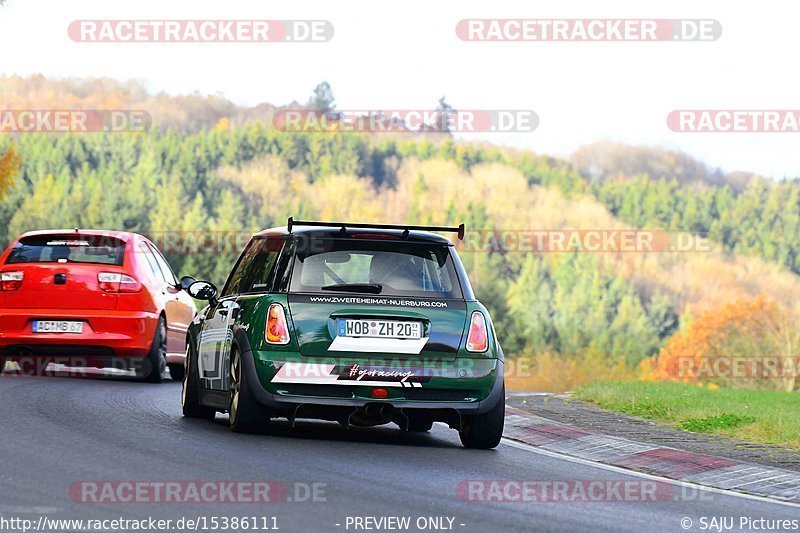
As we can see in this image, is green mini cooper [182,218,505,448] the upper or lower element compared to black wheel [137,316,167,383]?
→ upper

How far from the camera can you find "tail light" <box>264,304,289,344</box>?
36.0 feet

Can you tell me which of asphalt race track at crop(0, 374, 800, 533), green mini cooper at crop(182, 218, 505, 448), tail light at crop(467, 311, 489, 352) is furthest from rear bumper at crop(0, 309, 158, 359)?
tail light at crop(467, 311, 489, 352)

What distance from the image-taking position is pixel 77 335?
1748 cm

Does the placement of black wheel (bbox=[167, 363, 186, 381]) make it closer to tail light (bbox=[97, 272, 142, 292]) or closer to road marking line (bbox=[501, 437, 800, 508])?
tail light (bbox=[97, 272, 142, 292])

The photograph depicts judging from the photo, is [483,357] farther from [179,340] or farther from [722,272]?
[722,272]

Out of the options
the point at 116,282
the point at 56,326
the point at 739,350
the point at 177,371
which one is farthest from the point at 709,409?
the point at 739,350

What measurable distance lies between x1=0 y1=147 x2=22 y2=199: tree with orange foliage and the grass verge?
85.2ft

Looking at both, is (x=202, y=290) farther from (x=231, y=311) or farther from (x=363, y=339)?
(x=363, y=339)

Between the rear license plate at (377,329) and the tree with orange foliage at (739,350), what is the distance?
65865mm

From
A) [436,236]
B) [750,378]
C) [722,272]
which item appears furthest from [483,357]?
[722,272]

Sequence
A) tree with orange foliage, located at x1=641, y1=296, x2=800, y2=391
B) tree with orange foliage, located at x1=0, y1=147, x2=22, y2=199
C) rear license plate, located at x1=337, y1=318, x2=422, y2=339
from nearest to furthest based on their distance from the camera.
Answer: rear license plate, located at x1=337, y1=318, x2=422, y2=339
tree with orange foliage, located at x1=0, y1=147, x2=22, y2=199
tree with orange foliage, located at x1=641, y1=296, x2=800, y2=391

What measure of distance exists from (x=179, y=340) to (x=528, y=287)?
15516 cm

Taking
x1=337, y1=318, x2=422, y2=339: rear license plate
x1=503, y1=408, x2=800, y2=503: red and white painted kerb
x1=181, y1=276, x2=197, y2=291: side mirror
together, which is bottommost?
x1=503, y1=408, x2=800, y2=503: red and white painted kerb

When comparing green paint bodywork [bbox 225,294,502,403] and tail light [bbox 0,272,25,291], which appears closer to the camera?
green paint bodywork [bbox 225,294,502,403]
